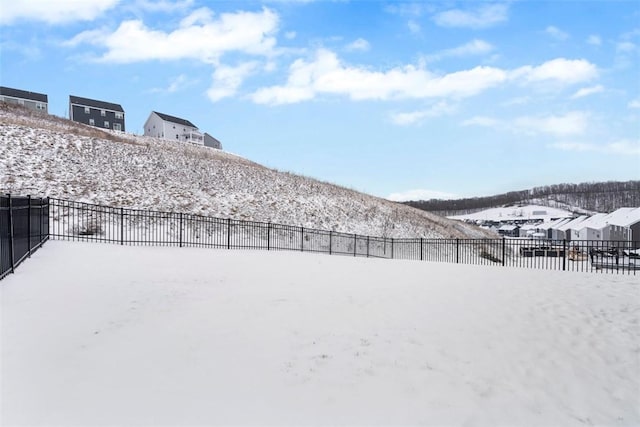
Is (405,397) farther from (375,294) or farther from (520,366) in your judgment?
(375,294)

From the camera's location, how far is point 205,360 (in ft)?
16.8

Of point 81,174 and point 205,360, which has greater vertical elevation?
point 81,174

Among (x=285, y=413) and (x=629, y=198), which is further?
(x=629, y=198)

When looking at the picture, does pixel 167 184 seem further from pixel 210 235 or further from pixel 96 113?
pixel 96 113

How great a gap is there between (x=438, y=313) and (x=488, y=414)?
3.57 m

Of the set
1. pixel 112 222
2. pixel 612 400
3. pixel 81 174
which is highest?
pixel 81 174

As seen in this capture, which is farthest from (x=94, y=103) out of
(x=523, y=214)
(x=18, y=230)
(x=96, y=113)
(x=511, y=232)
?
(x=523, y=214)

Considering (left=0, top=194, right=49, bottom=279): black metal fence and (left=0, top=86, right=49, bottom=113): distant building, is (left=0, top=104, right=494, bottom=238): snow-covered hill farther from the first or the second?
(left=0, top=86, right=49, bottom=113): distant building

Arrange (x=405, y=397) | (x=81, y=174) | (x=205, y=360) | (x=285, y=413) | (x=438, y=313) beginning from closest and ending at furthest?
(x=285, y=413) < (x=405, y=397) < (x=205, y=360) < (x=438, y=313) < (x=81, y=174)

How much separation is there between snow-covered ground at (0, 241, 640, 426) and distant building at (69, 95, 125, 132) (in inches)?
2807

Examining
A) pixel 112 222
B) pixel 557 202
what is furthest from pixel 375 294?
pixel 557 202

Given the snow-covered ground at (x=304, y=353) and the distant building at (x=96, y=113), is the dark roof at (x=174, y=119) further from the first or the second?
the snow-covered ground at (x=304, y=353)

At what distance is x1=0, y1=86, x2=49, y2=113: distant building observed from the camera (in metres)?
68.1

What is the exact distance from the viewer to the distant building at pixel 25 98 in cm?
6806
